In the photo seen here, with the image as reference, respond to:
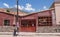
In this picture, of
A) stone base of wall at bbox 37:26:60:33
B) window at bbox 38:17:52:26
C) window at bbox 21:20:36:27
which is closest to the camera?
stone base of wall at bbox 37:26:60:33

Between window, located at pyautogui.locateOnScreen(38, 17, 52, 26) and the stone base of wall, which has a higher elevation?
window, located at pyautogui.locateOnScreen(38, 17, 52, 26)

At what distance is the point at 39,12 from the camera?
23672 millimetres

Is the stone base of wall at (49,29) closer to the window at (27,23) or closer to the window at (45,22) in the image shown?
the window at (45,22)

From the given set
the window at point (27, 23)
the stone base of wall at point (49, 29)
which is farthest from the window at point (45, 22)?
the stone base of wall at point (49, 29)

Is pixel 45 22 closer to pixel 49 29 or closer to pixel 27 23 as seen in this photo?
pixel 49 29

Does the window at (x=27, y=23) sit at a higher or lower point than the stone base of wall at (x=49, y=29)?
higher

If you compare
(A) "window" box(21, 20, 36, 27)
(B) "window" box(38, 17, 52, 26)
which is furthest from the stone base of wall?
(A) "window" box(21, 20, 36, 27)

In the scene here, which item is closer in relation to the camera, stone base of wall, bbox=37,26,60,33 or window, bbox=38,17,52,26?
stone base of wall, bbox=37,26,60,33

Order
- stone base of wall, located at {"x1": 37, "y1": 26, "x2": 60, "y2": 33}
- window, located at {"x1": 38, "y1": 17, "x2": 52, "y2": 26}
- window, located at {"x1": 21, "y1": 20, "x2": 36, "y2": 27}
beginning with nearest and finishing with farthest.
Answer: stone base of wall, located at {"x1": 37, "y1": 26, "x2": 60, "y2": 33} < window, located at {"x1": 38, "y1": 17, "x2": 52, "y2": 26} < window, located at {"x1": 21, "y1": 20, "x2": 36, "y2": 27}

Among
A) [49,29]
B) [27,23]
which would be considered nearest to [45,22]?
[49,29]

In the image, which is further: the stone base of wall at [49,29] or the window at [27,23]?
the window at [27,23]

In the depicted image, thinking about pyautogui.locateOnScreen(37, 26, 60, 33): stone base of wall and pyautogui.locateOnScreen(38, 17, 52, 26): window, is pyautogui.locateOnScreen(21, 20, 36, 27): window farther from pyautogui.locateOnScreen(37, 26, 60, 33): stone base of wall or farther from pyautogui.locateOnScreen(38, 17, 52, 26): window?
pyautogui.locateOnScreen(37, 26, 60, 33): stone base of wall

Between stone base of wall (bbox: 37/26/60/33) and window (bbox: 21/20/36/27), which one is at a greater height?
window (bbox: 21/20/36/27)

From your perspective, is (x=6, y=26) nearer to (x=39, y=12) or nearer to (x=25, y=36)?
(x=39, y=12)
